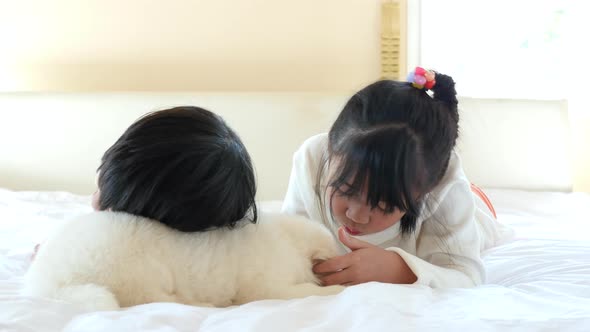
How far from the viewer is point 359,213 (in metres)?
0.98

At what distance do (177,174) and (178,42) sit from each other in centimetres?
163

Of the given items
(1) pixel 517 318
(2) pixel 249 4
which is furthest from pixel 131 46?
(1) pixel 517 318

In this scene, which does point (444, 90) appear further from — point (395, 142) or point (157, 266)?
point (157, 266)

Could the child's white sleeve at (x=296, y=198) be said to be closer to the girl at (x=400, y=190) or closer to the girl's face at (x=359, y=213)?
the girl at (x=400, y=190)

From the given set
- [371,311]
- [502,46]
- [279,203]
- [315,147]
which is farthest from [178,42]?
[371,311]

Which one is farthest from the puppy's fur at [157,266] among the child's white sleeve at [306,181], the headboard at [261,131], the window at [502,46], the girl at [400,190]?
the window at [502,46]

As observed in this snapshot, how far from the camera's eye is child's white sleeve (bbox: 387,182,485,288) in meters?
1.05

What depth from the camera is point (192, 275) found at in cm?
77

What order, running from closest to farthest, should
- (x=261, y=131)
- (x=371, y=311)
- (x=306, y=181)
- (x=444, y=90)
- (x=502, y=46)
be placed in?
(x=371, y=311) < (x=444, y=90) < (x=306, y=181) < (x=261, y=131) < (x=502, y=46)

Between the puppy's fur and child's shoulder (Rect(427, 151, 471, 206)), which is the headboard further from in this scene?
the puppy's fur

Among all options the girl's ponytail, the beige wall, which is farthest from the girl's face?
the beige wall

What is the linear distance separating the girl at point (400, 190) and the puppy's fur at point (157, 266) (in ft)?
0.34

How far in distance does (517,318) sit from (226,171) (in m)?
0.40

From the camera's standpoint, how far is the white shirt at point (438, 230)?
1.00 metres
